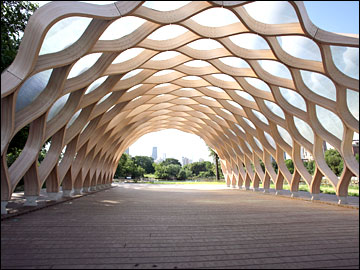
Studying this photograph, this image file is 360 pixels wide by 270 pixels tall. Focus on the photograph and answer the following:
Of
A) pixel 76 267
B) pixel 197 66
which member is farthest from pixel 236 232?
pixel 197 66

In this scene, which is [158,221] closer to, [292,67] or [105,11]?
[105,11]

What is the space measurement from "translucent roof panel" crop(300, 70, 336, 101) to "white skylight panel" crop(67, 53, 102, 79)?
44.9 ft

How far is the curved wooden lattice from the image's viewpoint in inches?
430

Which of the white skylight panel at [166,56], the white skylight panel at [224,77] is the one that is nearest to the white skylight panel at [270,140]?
the white skylight panel at [224,77]

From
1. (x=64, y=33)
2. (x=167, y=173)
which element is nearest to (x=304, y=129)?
(x=64, y=33)

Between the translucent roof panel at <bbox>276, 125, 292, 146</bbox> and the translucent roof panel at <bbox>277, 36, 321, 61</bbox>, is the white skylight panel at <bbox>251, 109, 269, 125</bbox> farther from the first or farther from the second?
the translucent roof panel at <bbox>277, 36, 321, 61</bbox>

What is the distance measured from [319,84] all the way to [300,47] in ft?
10.9

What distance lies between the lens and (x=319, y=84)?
648 inches

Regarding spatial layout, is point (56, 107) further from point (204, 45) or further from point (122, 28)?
point (204, 45)

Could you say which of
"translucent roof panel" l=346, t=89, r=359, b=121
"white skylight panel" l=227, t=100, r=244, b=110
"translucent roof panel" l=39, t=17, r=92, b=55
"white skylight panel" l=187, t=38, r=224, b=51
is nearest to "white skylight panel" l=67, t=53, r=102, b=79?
"translucent roof panel" l=39, t=17, r=92, b=55

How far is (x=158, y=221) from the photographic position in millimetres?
10438

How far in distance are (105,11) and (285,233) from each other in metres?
11.1

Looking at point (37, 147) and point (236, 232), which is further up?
point (37, 147)

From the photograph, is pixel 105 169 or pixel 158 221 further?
pixel 105 169
